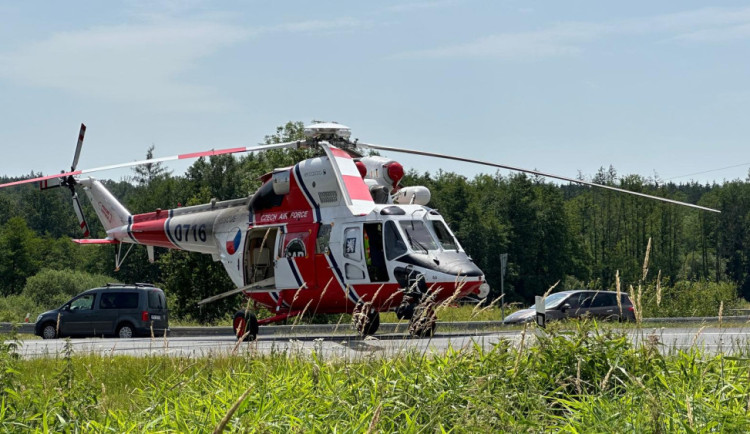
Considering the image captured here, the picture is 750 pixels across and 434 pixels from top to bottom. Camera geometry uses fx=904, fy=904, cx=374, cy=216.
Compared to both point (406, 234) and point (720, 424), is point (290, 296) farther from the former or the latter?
point (720, 424)

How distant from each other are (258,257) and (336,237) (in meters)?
2.40

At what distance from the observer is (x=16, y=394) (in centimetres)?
682

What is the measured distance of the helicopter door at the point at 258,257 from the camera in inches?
751

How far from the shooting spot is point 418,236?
17.1 meters

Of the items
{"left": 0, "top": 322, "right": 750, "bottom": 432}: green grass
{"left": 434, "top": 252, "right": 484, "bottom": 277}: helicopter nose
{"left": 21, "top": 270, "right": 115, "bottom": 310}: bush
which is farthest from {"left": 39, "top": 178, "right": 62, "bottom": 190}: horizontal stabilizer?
{"left": 21, "top": 270, "right": 115, "bottom": 310}: bush

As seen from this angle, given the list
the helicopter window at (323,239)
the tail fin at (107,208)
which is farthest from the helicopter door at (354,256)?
the tail fin at (107,208)

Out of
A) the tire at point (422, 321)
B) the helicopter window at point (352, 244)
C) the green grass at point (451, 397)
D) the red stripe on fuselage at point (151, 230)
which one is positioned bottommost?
the green grass at point (451, 397)

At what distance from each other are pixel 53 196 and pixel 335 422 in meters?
136

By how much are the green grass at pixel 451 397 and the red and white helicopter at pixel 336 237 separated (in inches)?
324

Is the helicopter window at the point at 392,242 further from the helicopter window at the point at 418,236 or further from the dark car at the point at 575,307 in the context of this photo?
the dark car at the point at 575,307

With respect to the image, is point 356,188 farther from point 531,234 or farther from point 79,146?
point 531,234

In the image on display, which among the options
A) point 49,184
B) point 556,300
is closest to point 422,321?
point 49,184

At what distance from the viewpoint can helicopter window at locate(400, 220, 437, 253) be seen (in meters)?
17.0

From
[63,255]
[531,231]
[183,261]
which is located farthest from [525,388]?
[63,255]
